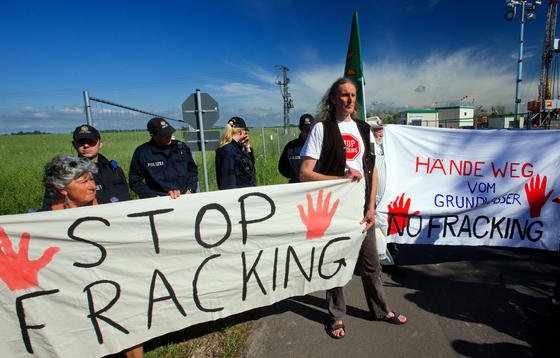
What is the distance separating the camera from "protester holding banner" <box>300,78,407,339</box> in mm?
2387

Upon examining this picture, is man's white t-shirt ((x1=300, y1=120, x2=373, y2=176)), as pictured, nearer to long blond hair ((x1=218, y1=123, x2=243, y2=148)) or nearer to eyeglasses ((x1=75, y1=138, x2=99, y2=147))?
long blond hair ((x1=218, y1=123, x2=243, y2=148))

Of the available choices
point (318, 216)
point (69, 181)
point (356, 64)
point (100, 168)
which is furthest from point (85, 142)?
point (356, 64)

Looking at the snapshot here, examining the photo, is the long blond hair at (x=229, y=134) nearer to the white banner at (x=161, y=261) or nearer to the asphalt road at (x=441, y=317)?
the white banner at (x=161, y=261)

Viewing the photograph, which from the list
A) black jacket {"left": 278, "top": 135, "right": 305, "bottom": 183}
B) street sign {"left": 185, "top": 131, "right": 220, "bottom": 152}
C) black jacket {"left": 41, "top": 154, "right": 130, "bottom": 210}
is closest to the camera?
black jacket {"left": 41, "top": 154, "right": 130, "bottom": 210}

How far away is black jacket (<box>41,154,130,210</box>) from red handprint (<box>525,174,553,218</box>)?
14.5ft

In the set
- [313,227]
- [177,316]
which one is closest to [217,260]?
[177,316]

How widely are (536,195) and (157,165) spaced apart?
4.25m

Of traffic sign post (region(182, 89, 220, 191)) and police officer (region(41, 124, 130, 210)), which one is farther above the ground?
traffic sign post (region(182, 89, 220, 191))

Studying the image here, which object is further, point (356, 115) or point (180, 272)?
point (356, 115)

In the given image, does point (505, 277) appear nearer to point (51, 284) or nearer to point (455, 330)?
point (455, 330)

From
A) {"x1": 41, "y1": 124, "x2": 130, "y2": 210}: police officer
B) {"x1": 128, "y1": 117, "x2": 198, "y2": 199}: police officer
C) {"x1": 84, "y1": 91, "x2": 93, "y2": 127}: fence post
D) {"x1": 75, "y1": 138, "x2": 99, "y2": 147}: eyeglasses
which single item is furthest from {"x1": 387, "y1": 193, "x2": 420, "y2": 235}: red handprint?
{"x1": 84, "y1": 91, "x2": 93, "y2": 127}: fence post

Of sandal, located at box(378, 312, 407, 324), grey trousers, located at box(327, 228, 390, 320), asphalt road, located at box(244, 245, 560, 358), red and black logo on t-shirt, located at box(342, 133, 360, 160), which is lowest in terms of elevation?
asphalt road, located at box(244, 245, 560, 358)

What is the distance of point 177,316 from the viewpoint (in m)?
2.25

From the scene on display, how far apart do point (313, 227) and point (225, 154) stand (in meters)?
1.57
